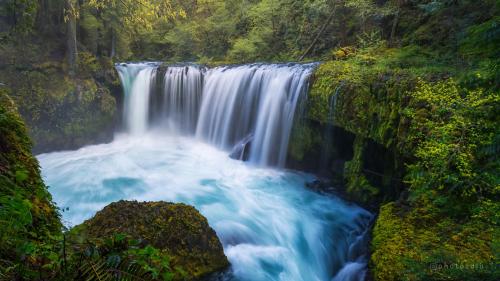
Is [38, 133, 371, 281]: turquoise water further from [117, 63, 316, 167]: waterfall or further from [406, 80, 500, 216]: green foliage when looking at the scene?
[406, 80, 500, 216]: green foliage

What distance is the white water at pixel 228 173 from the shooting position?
6211 millimetres

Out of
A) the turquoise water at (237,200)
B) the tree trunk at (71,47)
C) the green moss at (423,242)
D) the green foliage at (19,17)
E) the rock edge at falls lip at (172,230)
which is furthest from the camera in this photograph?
the tree trunk at (71,47)

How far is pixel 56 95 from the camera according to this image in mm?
12633

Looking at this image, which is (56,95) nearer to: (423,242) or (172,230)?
(172,230)

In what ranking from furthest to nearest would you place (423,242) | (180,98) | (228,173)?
(180,98), (228,173), (423,242)

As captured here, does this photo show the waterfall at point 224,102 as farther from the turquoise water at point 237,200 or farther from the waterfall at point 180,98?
the turquoise water at point 237,200

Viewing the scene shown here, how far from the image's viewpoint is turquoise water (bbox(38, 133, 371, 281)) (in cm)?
595

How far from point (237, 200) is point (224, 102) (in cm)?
603

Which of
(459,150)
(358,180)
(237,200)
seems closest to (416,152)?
(459,150)

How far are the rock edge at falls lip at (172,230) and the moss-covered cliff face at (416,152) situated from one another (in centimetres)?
226

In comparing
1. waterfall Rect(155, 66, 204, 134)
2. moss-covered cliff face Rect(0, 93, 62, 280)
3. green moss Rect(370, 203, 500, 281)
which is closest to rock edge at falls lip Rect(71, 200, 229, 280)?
moss-covered cliff face Rect(0, 93, 62, 280)

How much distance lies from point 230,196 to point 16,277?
708cm

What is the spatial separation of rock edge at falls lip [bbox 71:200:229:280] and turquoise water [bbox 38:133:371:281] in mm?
659

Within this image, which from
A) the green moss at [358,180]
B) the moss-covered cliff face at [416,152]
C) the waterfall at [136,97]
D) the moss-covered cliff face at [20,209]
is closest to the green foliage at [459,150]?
the moss-covered cliff face at [416,152]
